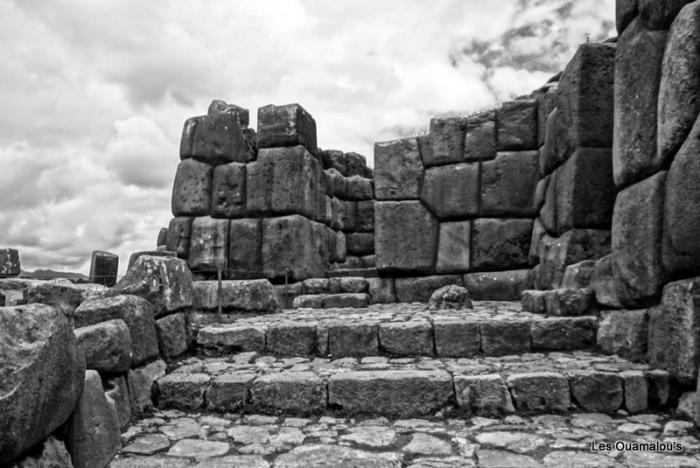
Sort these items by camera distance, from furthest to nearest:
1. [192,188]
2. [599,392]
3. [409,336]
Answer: [192,188]
[409,336]
[599,392]

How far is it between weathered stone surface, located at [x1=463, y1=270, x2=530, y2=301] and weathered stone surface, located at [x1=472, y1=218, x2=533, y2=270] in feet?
0.45

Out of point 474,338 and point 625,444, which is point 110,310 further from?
point 625,444

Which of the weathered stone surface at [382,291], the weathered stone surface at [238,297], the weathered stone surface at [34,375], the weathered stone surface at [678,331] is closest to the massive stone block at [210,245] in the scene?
the weathered stone surface at [238,297]

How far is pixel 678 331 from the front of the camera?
3.48 m

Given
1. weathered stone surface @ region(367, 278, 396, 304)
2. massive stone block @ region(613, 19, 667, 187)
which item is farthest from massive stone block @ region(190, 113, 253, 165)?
massive stone block @ region(613, 19, 667, 187)

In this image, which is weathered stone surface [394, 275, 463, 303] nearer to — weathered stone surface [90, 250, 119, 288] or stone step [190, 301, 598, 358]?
stone step [190, 301, 598, 358]

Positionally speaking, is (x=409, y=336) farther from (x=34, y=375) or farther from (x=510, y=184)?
(x=510, y=184)

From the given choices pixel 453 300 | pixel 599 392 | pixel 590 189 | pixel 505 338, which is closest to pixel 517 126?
pixel 590 189

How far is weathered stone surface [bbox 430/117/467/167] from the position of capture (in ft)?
24.9

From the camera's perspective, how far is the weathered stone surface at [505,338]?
4535 millimetres

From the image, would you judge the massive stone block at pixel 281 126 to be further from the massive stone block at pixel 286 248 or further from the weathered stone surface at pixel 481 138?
the weathered stone surface at pixel 481 138

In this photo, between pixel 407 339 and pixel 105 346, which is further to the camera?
pixel 407 339

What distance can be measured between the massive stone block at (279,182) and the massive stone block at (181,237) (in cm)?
119

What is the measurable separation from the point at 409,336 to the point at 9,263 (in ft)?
31.5
